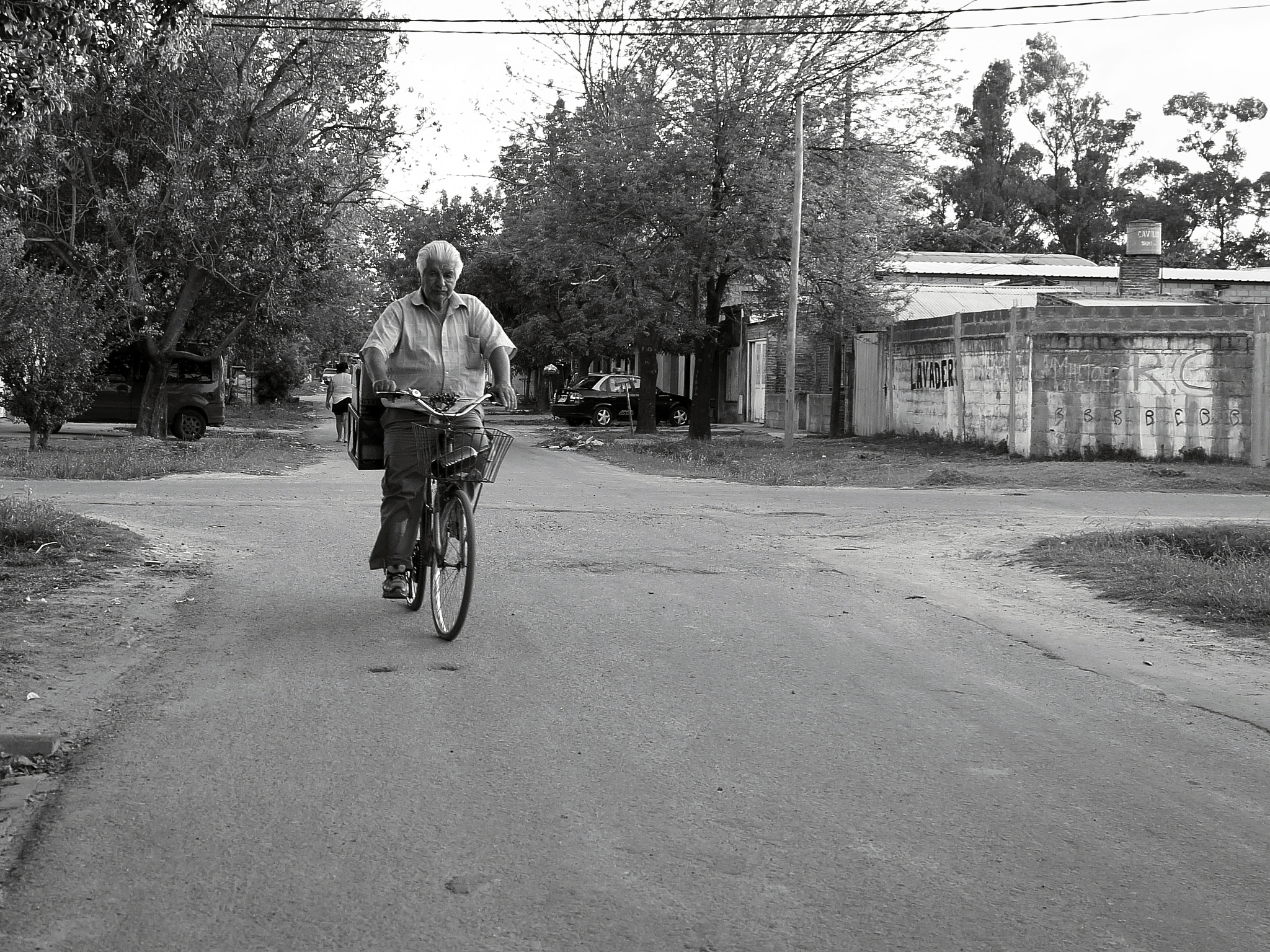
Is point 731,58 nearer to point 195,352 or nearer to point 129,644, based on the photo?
point 195,352

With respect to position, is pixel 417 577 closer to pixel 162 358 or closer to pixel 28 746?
pixel 28 746

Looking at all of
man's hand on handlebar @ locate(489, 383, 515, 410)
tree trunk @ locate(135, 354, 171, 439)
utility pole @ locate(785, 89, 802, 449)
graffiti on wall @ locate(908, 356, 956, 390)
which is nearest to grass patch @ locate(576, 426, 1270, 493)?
utility pole @ locate(785, 89, 802, 449)

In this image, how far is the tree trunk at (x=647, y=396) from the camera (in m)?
36.8

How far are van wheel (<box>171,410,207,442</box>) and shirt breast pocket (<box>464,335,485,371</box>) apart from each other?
2415 cm

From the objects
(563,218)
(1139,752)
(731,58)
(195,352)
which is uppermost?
(731,58)

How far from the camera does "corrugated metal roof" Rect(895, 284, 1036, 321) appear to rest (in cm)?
3566

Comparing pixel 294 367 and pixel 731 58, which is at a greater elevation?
pixel 731 58

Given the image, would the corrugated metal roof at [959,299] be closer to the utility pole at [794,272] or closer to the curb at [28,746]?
the utility pole at [794,272]

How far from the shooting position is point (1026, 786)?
479 cm

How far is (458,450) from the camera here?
7.23 m

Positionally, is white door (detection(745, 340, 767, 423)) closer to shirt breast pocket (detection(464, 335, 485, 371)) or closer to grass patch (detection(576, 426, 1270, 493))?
grass patch (detection(576, 426, 1270, 493))

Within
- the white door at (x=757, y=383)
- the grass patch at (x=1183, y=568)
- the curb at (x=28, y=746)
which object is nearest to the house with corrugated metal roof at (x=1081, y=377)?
the white door at (x=757, y=383)

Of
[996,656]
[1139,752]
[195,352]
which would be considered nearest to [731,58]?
[195,352]

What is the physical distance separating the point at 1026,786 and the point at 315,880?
2.41 meters
